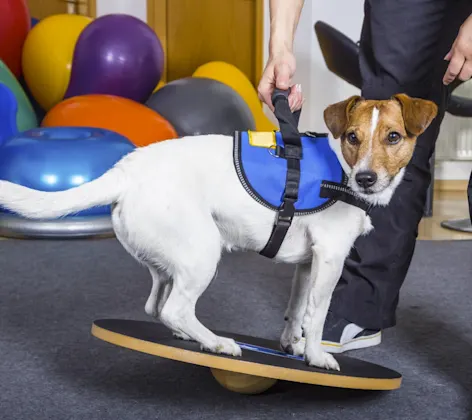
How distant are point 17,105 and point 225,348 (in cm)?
272

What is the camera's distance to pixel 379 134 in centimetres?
142

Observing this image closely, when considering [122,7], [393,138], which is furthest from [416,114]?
[122,7]

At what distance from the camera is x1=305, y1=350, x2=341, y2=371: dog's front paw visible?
1445 millimetres

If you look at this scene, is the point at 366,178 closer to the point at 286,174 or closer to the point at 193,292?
the point at 286,174

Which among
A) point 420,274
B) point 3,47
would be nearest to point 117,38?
point 3,47

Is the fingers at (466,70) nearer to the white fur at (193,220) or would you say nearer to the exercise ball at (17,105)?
the white fur at (193,220)

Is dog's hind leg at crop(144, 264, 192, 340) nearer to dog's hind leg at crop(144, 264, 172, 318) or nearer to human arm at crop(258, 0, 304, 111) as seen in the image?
dog's hind leg at crop(144, 264, 172, 318)

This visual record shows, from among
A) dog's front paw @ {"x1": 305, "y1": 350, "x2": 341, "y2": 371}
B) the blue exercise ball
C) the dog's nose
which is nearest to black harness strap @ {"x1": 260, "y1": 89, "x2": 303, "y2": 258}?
the dog's nose

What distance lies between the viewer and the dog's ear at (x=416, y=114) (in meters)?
1.42

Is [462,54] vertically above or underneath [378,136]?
above

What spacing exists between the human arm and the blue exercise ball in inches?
64.5

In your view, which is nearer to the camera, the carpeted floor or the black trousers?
the carpeted floor

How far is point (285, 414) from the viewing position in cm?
142

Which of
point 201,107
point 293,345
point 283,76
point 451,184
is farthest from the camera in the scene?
point 451,184
